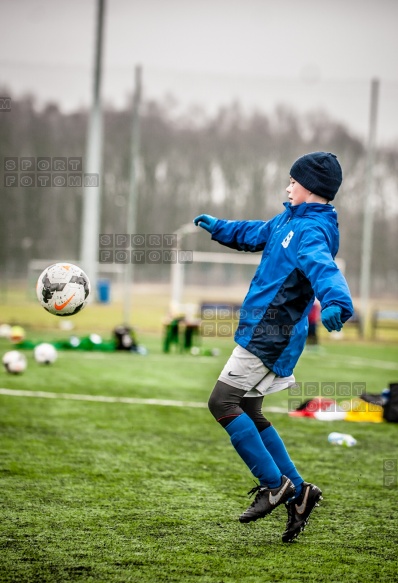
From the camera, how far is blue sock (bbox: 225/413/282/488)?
3.53m

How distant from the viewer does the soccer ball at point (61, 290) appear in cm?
445

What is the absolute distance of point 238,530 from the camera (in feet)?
11.9

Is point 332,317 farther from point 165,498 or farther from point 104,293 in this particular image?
point 104,293

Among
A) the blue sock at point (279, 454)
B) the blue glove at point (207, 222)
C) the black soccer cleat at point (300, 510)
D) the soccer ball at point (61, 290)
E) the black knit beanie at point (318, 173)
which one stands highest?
the black knit beanie at point (318, 173)

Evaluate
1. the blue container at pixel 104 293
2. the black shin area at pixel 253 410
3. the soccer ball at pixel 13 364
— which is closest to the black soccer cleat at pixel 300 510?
the black shin area at pixel 253 410

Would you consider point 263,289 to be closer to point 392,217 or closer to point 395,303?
point 392,217

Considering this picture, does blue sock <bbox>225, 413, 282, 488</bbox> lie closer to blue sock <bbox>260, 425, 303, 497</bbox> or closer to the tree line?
blue sock <bbox>260, 425, 303, 497</bbox>

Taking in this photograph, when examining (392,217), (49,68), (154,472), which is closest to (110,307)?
(49,68)

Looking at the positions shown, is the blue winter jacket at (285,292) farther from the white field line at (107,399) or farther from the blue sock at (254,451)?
the white field line at (107,399)

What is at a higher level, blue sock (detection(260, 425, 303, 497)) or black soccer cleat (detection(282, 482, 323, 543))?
blue sock (detection(260, 425, 303, 497))

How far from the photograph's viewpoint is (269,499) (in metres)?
3.52

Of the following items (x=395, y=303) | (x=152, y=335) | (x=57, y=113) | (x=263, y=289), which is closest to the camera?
(x=263, y=289)

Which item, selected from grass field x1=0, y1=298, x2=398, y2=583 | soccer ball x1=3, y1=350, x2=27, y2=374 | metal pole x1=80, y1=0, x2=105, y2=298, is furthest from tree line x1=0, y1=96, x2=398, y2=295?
grass field x1=0, y1=298, x2=398, y2=583

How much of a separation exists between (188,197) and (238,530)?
81.5 ft
